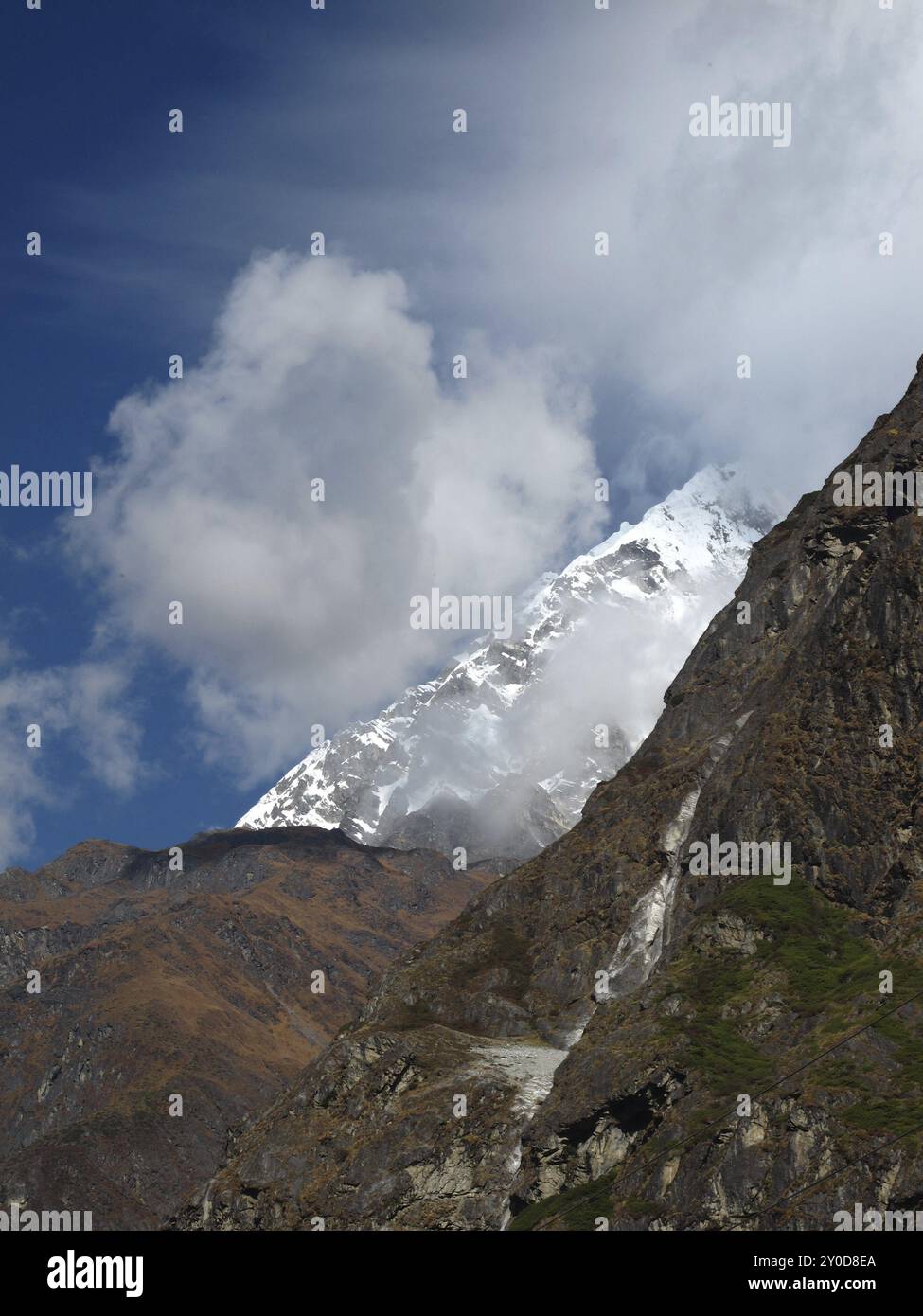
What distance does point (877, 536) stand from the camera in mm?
153375

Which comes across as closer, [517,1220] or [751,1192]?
[751,1192]

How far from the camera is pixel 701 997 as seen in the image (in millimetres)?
122312

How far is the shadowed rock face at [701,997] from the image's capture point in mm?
98938

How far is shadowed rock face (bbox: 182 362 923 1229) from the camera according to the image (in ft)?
325

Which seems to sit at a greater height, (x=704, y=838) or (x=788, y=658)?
(x=788, y=658)

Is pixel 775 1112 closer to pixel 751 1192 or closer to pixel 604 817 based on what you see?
pixel 751 1192

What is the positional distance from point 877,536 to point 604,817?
49774 mm

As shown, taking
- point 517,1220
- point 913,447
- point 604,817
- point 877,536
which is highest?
point 913,447

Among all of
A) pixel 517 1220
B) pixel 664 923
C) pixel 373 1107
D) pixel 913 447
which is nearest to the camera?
pixel 517 1220
